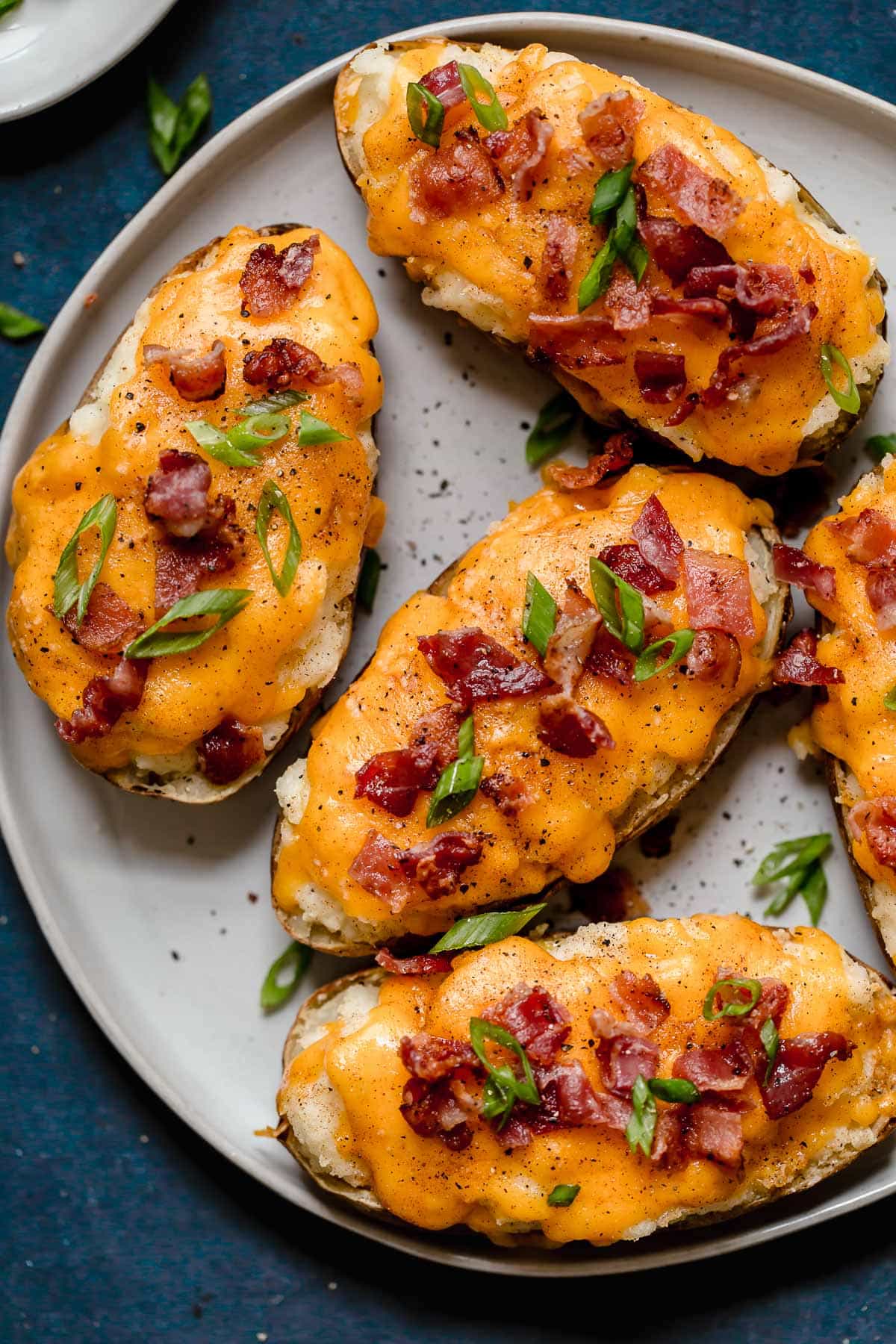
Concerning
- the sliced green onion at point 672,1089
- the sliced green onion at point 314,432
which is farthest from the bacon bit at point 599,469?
the sliced green onion at point 672,1089

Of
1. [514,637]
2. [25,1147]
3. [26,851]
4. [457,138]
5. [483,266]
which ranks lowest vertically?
[25,1147]

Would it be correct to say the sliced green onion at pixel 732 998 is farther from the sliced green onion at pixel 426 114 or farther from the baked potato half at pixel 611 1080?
the sliced green onion at pixel 426 114

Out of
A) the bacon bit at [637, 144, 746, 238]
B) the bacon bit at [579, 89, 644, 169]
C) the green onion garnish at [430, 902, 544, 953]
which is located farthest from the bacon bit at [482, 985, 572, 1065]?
the bacon bit at [579, 89, 644, 169]

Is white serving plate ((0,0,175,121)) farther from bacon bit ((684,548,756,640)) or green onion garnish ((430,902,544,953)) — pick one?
green onion garnish ((430,902,544,953))

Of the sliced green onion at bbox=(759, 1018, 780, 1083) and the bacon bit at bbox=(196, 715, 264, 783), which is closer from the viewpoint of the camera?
the sliced green onion at bbox=(759, 1018, 780, 1083)

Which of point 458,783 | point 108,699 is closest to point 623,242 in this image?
point 458,783

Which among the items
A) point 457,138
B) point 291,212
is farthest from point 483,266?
point 291,212

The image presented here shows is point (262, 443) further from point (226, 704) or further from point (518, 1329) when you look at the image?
point (518, 1329)
